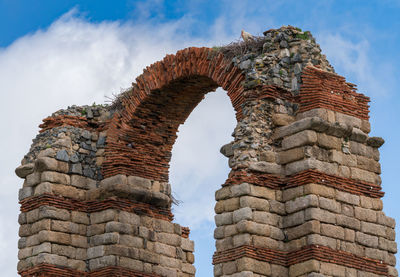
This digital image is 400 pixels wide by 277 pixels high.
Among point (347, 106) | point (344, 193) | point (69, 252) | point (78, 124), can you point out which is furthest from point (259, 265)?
point (78, 124)

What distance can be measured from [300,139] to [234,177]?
123 cm

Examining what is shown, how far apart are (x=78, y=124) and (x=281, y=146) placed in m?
5.00

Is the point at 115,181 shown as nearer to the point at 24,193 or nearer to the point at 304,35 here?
the point at 24,193

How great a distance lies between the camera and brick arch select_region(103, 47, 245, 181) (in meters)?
20.3

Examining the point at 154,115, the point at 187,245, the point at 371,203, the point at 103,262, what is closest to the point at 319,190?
the point at 371,203

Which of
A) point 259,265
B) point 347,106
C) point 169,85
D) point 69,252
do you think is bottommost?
point 259,265

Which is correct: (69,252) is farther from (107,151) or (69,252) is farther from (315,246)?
(315,246)

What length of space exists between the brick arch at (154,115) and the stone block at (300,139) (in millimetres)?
2783

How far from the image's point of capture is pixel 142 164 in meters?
20.9

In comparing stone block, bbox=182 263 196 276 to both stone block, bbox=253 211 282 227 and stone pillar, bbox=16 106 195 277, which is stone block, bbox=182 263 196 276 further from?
stone block, bbox=253 211 282 227

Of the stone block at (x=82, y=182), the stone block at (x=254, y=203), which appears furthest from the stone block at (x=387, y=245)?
the stone block at (x=82, y=182)

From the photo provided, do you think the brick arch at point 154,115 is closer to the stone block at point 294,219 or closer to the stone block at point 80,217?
the stone block at point 80,217

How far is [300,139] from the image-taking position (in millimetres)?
17562

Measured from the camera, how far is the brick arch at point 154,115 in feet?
66.6
